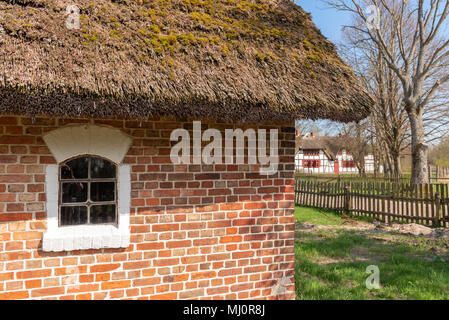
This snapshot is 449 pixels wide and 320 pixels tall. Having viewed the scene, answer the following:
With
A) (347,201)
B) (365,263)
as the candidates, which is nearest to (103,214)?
(365,263)

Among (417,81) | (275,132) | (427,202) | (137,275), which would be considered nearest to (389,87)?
(417,81)

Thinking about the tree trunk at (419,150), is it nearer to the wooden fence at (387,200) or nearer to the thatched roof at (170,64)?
the wooden fence at (387,200)

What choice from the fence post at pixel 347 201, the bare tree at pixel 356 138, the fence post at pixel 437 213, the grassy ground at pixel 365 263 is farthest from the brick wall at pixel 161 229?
the bare tree at pixel 356 138

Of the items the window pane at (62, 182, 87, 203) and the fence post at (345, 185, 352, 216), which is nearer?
the window pane at (62, 182, 87, 203)

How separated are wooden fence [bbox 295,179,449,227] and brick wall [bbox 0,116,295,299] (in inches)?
275

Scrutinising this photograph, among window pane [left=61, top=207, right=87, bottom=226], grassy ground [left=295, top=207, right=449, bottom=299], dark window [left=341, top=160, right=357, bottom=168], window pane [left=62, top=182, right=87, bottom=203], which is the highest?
dark window [left=341, top=160, right=357, bottom=168]

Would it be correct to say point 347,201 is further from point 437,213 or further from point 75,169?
point 75,169

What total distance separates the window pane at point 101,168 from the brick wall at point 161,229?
8.3 inches

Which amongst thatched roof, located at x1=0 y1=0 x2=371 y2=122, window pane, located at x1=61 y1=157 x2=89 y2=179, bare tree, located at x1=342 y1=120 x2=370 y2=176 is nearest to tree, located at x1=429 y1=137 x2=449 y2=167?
bare tree, located at x1=342 y1=120 x2=370 y2=176

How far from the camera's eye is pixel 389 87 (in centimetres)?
2081

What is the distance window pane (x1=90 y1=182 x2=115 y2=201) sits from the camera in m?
3.25

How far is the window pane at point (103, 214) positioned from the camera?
3250 millimetres

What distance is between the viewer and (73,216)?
318 centimetres

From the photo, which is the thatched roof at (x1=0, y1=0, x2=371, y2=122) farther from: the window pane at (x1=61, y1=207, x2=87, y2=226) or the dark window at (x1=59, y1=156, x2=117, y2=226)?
the window pane at (x1=61, y1=207, x2=87, y2=226)
